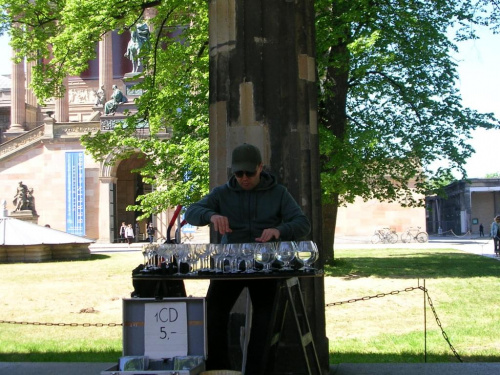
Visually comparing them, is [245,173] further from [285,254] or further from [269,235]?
[285,254]

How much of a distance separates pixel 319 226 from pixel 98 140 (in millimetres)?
16093

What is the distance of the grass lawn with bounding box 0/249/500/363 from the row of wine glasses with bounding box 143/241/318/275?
3.52 metres

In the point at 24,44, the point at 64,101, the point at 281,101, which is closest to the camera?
the point at 281,101

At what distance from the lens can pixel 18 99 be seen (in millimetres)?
59000

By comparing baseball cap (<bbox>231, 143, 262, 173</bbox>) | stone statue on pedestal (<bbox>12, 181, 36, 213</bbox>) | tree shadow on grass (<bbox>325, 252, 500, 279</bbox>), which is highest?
stone statue on pedestal (<bbox>12, 181, 36, 213</bbox>)

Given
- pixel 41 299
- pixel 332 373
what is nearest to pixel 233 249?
pixel 332 373

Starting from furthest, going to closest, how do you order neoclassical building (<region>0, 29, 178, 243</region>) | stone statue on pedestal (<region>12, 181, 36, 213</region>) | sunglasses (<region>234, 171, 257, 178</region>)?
neoclassical building (<region>0, 29, 178, 243</region>)
stone statue on pedestal (<region>12, 181, 36, 213</region>)
sunglasses (<region>234, 171, 257, 178</region>)

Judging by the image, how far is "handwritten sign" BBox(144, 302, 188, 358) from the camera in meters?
5.01

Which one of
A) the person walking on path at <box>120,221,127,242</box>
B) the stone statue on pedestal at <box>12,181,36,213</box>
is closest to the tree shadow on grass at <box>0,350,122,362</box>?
the stone statue on pedestal at <box>12,181,36,213</box>

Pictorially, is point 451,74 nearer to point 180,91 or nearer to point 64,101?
point 180,91

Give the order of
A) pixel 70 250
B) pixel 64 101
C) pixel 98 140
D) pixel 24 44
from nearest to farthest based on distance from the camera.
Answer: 1. pixel 24 44
2. pixel 98 140
3. pixel 70 250
4. pixel 64 101

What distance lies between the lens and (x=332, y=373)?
7020 millimetres

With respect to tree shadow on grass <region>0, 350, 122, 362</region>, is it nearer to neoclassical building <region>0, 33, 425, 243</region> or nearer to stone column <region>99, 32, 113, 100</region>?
neoclassical building <region>0, 33, 425, 243</region>

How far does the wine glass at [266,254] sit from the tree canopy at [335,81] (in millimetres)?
12963
